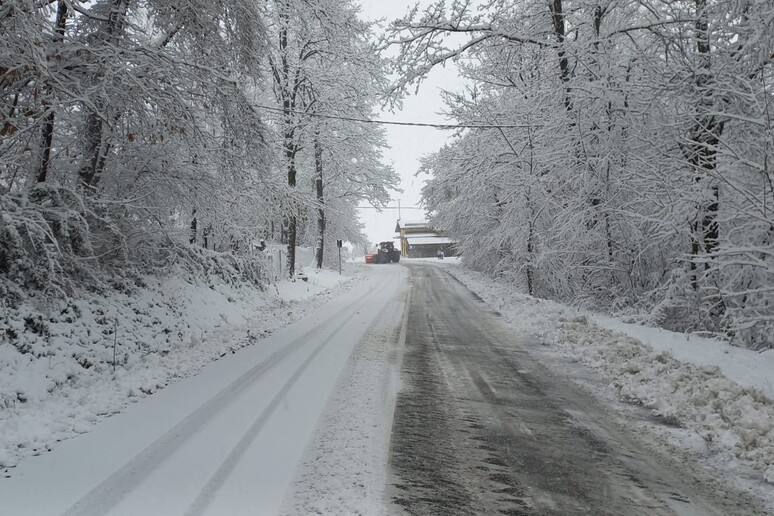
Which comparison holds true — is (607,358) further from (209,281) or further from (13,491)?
(209,281)

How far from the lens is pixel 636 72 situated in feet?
38.7

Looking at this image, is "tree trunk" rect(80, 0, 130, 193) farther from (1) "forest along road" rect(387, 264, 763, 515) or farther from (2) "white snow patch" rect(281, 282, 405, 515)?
(1) "forest along road" rect(387, 264, 763, 515)

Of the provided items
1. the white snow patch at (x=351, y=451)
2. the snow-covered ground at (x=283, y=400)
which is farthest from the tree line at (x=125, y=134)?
the white snow patch at (x=351, y=451)

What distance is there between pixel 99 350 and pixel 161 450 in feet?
13.4

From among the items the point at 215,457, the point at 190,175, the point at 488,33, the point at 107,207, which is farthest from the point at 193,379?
the point at 488,33

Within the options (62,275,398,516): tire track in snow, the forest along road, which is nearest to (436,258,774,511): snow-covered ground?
the forest along road

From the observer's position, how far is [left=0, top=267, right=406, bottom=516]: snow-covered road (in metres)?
3.39

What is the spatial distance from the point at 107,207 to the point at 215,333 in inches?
128

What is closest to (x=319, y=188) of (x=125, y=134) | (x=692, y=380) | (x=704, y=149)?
(x=125, y=134)

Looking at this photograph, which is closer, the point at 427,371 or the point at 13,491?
the point at 13,491

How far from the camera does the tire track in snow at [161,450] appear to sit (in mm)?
3393

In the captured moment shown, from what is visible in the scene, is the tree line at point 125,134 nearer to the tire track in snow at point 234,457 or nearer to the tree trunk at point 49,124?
the tree trunk at point 49,124

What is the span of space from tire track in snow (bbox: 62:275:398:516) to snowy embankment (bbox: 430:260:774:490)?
4.22m

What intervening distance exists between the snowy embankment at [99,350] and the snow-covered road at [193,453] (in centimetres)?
38
